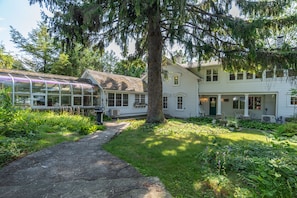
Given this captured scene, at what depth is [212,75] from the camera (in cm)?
1777

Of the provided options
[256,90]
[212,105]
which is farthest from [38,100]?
[256,90]

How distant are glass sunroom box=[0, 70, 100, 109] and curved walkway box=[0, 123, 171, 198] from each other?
8.63m

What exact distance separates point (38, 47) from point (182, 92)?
67.8ft

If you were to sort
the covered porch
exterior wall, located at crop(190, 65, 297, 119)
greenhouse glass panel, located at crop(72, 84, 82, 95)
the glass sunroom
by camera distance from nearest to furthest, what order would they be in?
the glass sunroom → exterior wall, located at crop(190, 65, 297, 119) → greenhouse glass panel, located at crop(72, 84, 82, 95) → the covered porch

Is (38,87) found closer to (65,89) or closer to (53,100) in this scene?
(53,100)

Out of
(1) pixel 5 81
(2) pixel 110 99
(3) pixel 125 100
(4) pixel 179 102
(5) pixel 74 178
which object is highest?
(1) pixel 5 81

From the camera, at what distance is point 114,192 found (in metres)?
3.16

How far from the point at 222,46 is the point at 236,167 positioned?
8389 millimetres

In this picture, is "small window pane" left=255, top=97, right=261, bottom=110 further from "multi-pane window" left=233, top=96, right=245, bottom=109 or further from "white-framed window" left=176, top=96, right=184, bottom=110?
"white-framed window" left=176, top=96, right=184, bottom=110

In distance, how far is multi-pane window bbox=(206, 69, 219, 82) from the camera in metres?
17.6

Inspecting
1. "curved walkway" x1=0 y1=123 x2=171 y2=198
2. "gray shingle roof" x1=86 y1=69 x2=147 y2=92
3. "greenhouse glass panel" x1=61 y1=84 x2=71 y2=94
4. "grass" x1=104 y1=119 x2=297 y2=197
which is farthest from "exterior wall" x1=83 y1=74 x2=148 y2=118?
"curved walkway" x1=0 y1=123 x2=171 y2=198

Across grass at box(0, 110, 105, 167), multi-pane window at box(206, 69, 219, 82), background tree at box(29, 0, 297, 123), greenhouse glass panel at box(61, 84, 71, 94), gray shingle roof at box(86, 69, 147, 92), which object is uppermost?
background tree at box(29, 0, 297, 123)

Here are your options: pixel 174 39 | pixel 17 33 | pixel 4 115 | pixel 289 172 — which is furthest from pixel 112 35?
pixel 17 33

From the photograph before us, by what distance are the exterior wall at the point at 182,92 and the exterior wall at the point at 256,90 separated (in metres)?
0.83
